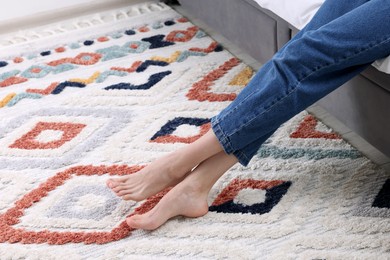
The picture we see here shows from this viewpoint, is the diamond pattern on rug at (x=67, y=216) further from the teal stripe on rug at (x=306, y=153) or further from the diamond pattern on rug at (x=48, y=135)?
the teal stripe on rug at (x=306, y=153)

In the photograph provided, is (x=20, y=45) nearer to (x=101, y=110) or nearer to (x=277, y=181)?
(x=101, y=110)

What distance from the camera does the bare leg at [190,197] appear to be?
1501 millimetres

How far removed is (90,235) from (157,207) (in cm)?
15

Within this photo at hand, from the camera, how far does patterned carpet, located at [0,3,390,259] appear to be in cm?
145

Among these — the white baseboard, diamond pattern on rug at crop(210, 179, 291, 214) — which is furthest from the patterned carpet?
the white baseboard

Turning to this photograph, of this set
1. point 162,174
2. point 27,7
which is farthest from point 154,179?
point 27,7

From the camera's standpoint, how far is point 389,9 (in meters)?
1.36

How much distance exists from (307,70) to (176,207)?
1.28 ft

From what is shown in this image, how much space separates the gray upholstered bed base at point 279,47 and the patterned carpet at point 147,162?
0.11 metres

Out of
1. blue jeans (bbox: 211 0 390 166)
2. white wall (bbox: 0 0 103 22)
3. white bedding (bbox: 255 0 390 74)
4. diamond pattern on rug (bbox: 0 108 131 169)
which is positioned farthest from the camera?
white wall (bbox: 0 0 103 22)

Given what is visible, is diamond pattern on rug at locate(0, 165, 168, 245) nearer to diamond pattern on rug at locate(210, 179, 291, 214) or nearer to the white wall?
diamond pattern on rug at locate(210, 179, 291, 214)

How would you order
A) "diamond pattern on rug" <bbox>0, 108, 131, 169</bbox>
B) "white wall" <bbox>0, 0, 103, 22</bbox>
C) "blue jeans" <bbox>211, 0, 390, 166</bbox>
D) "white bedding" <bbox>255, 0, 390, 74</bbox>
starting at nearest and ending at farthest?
"blue jeans" <bbox>211, 0, 390, 166</bbox> < "white bedding" <bbox>255, 0, 390, 74</bbox> < "diamond pattern on rug" <bbox>0, 108, 131, 169</bbox> < "white wall" <bbox>0, 0, 103, 22</bbox>

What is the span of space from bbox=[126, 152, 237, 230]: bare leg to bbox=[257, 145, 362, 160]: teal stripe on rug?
0.74 ft

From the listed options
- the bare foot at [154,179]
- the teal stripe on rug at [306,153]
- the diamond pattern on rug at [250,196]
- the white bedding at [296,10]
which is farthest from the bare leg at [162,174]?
the white bedding at [296,10]
